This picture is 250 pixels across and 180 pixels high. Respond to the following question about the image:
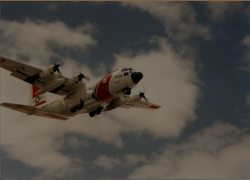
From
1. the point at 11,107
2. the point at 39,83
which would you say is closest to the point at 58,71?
the point at 39,83

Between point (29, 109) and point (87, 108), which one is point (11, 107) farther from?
point (87, 108)

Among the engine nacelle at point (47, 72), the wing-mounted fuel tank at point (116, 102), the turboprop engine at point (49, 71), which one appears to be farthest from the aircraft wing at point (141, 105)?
the engine nacelle at point (47, 72)

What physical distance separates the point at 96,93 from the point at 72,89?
9.80 feet

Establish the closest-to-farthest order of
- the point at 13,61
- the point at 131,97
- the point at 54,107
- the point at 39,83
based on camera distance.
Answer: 1. the point at 13,61
2. the point at 39,83
3. the point at 54,107
4. the point at 131,97

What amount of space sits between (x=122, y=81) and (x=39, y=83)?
861 cm

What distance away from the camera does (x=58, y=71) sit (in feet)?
107

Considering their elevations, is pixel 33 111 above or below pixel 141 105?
below

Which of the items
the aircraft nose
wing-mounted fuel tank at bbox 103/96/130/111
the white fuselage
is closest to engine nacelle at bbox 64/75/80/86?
the white fuselage

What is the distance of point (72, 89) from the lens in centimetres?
3491

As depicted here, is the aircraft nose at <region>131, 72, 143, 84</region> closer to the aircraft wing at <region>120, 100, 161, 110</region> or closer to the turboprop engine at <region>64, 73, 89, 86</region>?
the turboprop engine at <region>64, 73, 89, 86</region>

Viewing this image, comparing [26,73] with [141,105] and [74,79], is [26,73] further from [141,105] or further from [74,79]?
[141,105]

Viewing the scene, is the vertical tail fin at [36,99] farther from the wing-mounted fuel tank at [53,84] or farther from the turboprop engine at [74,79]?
the turboprop engine at [74,79]

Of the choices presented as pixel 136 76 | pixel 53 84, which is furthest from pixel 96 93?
pixel 136 76

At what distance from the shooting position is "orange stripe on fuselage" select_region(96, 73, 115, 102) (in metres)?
33.2
